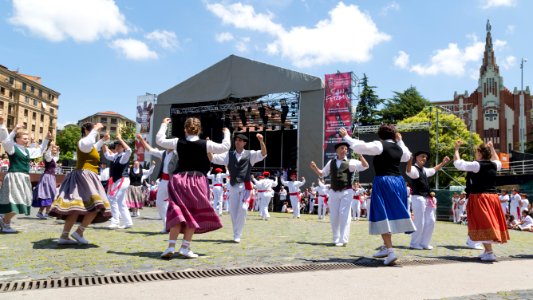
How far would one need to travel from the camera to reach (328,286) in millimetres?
3967

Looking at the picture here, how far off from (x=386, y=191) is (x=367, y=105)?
43.8 m

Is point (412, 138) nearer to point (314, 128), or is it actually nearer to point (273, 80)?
point (314, 128)

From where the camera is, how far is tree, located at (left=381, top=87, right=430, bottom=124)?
49.0m

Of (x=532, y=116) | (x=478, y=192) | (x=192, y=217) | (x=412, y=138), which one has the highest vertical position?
(x=532, y=116)

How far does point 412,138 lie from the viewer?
2489 cm

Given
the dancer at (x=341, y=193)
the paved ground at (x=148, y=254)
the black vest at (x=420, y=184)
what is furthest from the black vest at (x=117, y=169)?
the black vest at (x=420, y=184)

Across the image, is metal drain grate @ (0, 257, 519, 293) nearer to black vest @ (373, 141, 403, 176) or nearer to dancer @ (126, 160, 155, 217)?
black vest @ (373, 141, 403, 176)

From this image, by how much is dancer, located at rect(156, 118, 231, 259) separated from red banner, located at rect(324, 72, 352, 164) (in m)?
18.9

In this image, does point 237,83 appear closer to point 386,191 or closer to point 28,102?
point 386,191

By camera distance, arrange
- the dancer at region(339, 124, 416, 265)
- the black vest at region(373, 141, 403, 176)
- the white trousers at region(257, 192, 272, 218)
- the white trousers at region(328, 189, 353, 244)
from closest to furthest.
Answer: the dancer at region(339, 124, 416, 265) → the black vest at region(373, 141, 403, 176) → the white trousers at region(328, 189, 353, 244) → the white trousers at region(257, 192, 272, 218)

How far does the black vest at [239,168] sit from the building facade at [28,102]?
64158mm

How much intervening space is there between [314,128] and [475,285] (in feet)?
69.9

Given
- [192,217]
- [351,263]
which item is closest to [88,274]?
[192,217]

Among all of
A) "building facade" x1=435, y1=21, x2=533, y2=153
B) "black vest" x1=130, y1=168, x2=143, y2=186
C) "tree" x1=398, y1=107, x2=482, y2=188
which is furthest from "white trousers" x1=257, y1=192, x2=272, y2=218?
"building facade" x1=435, y1=21, x2=533, y2=153
